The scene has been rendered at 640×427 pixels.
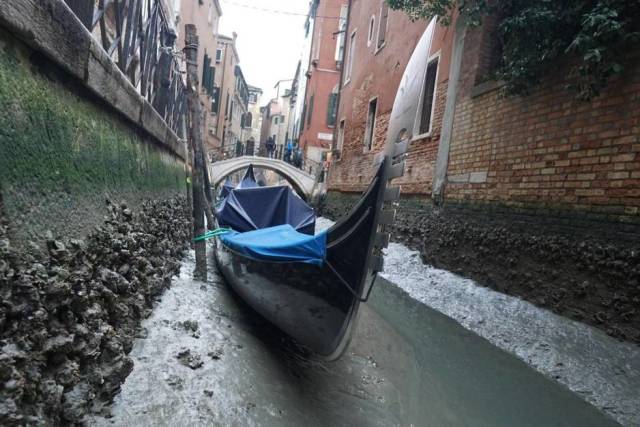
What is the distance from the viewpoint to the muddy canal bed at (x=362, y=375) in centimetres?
205

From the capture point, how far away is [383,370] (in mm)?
3240

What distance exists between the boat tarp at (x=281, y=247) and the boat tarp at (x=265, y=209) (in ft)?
5.02

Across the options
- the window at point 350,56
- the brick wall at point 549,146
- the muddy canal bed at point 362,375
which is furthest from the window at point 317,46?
the muddy canal bed at point 362,375

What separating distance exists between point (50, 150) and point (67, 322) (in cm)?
60

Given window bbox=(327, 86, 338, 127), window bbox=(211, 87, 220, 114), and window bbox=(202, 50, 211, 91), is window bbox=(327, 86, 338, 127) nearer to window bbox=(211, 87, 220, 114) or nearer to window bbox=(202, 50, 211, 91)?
window bbox=(202, 50, 211, 91)

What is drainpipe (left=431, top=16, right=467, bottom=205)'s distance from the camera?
5.77 meters

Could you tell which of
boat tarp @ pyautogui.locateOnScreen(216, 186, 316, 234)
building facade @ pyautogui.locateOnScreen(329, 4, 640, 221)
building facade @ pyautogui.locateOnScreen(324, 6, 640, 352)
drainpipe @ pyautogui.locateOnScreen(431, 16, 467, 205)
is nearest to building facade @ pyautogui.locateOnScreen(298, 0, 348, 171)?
building facade @ pyautogui.locateOnScreen(329, 4, 640, 221)

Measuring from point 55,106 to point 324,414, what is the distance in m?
2.07

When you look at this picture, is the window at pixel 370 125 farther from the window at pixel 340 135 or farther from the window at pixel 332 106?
the window at pixel 332 106

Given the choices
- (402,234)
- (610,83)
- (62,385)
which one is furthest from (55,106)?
(402,234)

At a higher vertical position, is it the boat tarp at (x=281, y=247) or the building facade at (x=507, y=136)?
the building facade at (x=507, y=136)

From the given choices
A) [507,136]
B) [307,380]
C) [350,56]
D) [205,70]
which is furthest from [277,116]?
[307,380]

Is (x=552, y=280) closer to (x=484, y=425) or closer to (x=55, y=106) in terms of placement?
(x=484, y=425)

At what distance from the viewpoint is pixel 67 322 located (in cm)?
138
